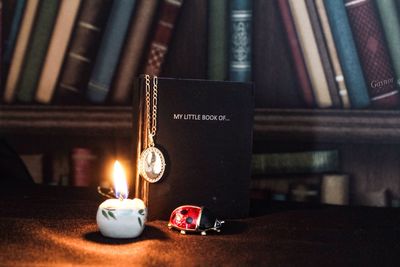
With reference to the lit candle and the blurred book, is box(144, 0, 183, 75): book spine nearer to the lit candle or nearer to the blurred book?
the blurred book

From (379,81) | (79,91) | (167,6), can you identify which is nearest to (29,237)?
(79,91)

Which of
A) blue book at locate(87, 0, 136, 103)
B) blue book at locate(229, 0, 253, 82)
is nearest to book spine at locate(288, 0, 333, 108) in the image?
blue book at locate(229, 0, 253, 82)

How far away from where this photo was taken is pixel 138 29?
139 centimetres

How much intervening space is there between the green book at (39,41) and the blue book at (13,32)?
0.23 feet

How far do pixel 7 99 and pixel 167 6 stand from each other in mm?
521

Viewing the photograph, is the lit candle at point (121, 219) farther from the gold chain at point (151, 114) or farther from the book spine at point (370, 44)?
the book spine at point (370, 44)

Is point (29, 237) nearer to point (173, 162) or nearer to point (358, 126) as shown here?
point (173, 162)

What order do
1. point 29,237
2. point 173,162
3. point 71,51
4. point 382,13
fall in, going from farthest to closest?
point 71,51 → point 382,13 → point 173,162 → point 29,237

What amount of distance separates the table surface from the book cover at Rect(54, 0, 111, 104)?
41 centimetres

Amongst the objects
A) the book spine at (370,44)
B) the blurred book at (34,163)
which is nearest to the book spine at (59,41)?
the blurred book at (34,163)

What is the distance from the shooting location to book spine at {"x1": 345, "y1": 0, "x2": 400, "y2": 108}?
1.31 metres

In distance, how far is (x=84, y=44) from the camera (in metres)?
1.42

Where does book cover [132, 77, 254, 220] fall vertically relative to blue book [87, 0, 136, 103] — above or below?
below

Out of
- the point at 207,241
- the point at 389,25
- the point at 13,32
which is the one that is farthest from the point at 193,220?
the point at 13,32
